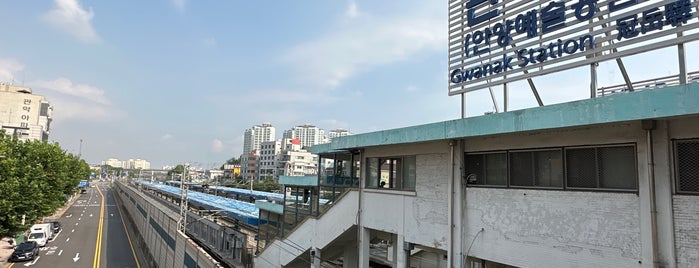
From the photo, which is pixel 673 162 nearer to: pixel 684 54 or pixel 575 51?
pixel 684 54

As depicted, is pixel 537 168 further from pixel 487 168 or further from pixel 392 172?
pixel 392 172

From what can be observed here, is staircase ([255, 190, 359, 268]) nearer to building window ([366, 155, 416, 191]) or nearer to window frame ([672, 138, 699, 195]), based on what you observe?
building window ([366, 155, 416, 191])

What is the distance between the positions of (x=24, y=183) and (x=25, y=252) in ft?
33.2

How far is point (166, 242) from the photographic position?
122ft

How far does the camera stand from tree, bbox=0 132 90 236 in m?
29.8

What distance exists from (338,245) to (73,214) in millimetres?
79706

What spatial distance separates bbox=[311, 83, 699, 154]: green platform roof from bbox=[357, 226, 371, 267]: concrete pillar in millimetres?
3970

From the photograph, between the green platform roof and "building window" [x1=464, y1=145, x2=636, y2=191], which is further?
"building window" [x1=464, y1=145, x2=636, y2=191]

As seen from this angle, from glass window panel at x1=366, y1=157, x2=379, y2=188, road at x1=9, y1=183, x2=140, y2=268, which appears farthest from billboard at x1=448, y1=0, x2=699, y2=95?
road at x1=9, y1=183, x2=140, y2=268

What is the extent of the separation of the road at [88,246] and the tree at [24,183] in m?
5.37

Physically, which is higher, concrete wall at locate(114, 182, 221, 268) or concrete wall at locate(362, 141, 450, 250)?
concrete wall at locate(362, 141, 450, 250)

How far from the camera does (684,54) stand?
7.04m

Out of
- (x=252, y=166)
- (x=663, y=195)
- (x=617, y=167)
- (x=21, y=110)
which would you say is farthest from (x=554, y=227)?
(x=21, y=110)

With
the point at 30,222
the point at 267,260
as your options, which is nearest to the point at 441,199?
the point at 267,260
